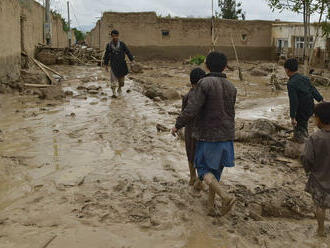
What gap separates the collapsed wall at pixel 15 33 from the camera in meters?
9.17

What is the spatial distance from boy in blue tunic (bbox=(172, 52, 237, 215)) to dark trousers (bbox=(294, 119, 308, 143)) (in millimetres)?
2218

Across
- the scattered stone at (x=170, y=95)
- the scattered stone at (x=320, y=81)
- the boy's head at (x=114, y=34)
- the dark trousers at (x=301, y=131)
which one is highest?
the boy's head at (x=114, y=34)

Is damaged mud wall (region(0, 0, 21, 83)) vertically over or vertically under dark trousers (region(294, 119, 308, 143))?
over

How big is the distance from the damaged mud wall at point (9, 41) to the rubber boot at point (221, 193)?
721 centimetres

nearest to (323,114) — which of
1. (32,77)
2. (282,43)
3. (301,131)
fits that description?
(301,131)

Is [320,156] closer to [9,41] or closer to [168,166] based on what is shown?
[168,166]

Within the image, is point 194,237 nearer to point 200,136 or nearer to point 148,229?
point 148,229

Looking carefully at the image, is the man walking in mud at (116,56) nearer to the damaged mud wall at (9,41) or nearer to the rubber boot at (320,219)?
the damaged mud wall at (9,41)

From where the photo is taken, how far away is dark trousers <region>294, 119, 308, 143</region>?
502 centimetres

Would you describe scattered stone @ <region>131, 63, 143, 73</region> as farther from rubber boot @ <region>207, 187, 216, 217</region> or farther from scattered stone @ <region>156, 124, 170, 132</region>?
rubber boot @ <region>207, 187, 216, 217</region>

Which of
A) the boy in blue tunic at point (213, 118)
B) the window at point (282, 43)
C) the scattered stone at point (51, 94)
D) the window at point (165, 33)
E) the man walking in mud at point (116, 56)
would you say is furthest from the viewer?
the window at point (282, 43)

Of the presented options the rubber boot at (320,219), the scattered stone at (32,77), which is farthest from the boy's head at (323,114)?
the scattered stone at (32,77)

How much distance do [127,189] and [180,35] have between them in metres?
18.9

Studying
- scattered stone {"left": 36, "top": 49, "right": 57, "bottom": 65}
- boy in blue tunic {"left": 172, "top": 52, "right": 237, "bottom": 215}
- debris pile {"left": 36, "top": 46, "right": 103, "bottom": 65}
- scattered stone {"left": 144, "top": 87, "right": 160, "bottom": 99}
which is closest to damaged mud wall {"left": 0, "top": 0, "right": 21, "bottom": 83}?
scattered stone {"left": 144, "top": 87, "right": 160, "bottom": 99}
